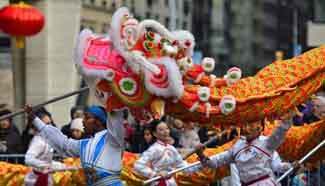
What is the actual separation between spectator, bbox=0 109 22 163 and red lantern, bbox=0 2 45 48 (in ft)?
17.5

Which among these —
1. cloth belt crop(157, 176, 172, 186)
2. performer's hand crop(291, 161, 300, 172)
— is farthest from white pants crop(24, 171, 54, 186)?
performer's hand crop(291, 161, 300, 172)

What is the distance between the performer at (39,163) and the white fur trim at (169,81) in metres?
3.29

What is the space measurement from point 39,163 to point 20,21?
8373 millimetres

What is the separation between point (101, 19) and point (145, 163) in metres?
33.3

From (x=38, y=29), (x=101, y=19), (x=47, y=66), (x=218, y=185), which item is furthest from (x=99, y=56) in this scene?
(x=101, y=19)

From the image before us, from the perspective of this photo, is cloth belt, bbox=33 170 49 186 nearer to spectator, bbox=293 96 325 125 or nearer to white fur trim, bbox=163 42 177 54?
spectator, bbox=293 96 325 125

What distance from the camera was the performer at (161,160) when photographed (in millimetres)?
14859

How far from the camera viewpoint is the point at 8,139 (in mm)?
17547

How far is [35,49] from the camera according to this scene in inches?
1058

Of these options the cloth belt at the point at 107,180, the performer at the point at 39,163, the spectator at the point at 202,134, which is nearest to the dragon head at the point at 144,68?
the cloth belt at the point at 107,180

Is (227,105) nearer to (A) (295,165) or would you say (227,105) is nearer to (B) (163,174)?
(A) (295,165)

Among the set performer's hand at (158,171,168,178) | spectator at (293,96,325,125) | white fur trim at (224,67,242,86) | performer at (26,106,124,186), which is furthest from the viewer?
spectator at (293,96,325,125)

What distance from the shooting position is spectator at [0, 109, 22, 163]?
17453mm

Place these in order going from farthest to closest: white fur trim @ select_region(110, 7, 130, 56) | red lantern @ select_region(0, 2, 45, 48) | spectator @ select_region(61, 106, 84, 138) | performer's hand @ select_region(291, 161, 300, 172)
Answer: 1. red lantern @ select_region(0, 2, 45, 48)
2. spectator @ select_region(61, 106, 84, 138)
3. performer's hand @ select_region(291, 161, 300, 172)
4. white fur trim @ select_region(110, 7, 130, 56)
